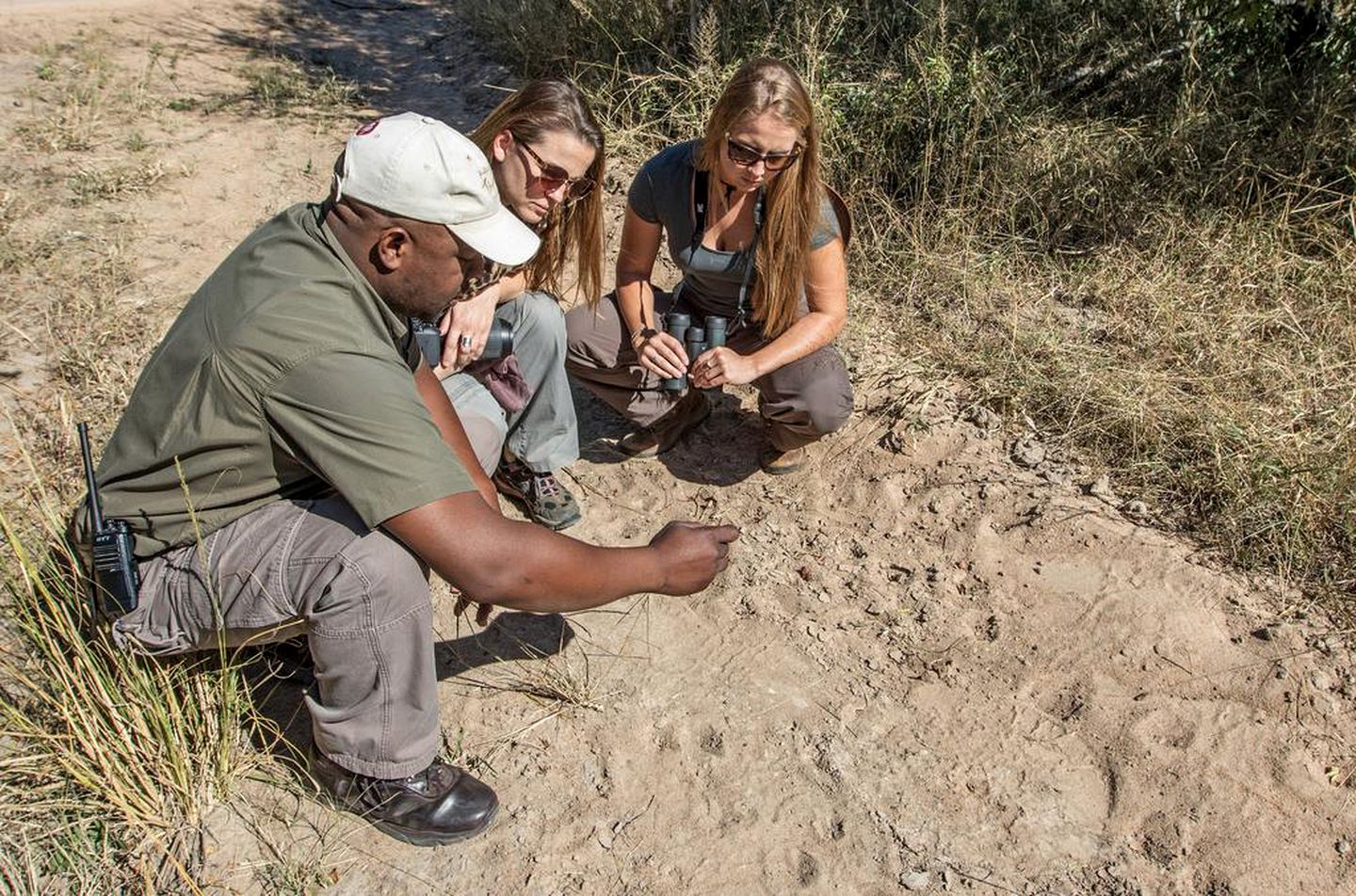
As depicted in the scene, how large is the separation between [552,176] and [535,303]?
51 cm

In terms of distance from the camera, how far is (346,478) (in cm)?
198

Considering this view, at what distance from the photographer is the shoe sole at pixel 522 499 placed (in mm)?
3539

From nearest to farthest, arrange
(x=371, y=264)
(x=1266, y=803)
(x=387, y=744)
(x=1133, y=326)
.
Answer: (x=371, y=264)
(x=387, y=744)
(x=1266, y=803)
(x=1133, y=326)

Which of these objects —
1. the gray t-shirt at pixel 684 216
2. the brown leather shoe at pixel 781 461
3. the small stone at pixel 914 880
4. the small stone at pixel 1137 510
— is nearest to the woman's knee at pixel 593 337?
the gray t-shirt at pixel 684 216

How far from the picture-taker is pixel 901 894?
2475mm

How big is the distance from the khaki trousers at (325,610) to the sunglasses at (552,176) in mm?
1093

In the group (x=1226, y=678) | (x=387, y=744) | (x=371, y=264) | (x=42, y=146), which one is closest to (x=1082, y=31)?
(x=1226, y=678)

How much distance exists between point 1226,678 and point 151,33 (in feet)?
22.2

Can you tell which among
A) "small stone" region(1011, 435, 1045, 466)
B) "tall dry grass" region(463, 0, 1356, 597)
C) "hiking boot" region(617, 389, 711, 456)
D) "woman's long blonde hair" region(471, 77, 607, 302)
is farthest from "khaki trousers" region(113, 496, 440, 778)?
"tall dry grass" region(463, 0, 1356, 597)

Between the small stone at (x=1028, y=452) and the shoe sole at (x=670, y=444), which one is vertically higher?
the small stone at (x=1028, y=452)

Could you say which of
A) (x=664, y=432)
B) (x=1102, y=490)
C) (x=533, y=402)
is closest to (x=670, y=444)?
(x=664, y=432)

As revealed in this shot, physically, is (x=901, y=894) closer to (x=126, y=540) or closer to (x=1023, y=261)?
(x=126, y=540)

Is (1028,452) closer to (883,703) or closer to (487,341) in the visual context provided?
(883,703)

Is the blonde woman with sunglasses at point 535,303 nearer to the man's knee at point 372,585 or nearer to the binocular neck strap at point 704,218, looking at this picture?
the binocular neck strap at point 704,218
